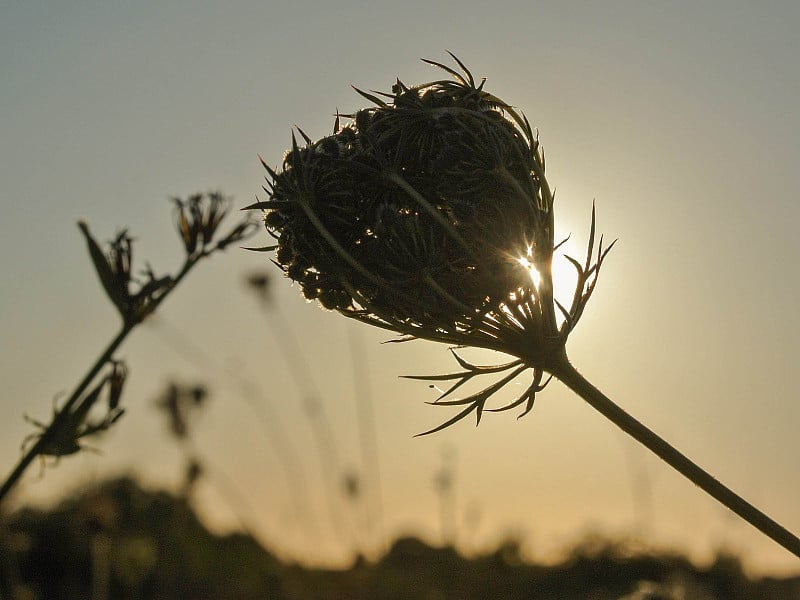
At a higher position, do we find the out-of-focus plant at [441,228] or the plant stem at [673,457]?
the out-of-focus plant at [441,228]

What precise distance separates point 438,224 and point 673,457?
1456mm

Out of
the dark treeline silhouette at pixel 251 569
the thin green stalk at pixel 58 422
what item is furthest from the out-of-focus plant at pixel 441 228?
the dark treeline silhouette at pixel 251 569

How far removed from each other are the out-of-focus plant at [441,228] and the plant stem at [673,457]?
0.08 ft

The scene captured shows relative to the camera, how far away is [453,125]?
13.8 feet

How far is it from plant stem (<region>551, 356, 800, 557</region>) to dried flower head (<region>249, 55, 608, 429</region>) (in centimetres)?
18

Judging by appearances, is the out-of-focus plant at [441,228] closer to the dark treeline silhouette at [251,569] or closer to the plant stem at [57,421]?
the plant stem at [57,421]

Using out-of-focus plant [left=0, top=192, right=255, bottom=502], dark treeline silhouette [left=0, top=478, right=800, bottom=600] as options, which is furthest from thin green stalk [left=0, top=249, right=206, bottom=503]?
dark treeline silhouette [left=0, top=478, right=800, bottom=600]

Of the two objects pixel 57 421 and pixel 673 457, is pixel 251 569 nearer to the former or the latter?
pixel 57 421

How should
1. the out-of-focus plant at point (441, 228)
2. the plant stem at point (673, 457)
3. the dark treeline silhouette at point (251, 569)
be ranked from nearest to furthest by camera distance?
the plant stem at point (673, 457), the out-of-focus plant at point (441, 228), the dark treeline silhouette at point (251, 569)

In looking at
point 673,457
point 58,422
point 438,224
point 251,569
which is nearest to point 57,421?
point 58,422

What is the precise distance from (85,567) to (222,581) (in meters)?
2.65

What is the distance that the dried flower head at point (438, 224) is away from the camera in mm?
4051

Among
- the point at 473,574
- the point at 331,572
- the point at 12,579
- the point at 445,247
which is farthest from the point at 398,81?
the point at 473,574

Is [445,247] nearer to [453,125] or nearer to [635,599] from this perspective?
[453,125]
